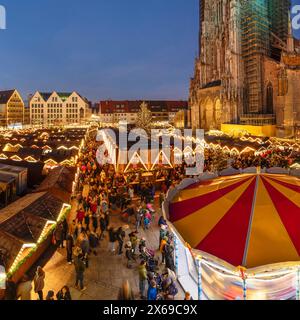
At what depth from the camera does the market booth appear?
5520mm

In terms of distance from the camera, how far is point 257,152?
72.1 ft

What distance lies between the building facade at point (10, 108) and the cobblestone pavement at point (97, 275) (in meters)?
75.6

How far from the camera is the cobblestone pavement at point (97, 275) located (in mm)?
7234

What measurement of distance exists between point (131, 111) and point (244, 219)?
3365 inches

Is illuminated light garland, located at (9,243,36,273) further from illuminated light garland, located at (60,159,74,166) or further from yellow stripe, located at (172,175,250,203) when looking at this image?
illuminated light garland, located at (60,159,74,166)

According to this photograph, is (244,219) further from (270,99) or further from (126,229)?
(270,99)

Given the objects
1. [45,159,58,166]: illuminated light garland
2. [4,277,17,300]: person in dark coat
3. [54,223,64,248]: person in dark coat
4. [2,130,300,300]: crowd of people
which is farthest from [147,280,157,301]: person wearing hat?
[45,159,58,166]: illuminated light garland

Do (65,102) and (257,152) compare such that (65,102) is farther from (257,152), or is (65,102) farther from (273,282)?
(273,282)

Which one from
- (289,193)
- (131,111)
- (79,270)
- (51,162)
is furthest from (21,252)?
(131,111)

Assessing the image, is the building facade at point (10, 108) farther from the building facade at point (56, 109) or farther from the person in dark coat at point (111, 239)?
the person in dark coat at point (111, 239)

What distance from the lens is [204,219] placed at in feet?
22.1

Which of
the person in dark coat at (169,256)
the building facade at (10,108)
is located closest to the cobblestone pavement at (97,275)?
the person in dark coat at (169,256)
